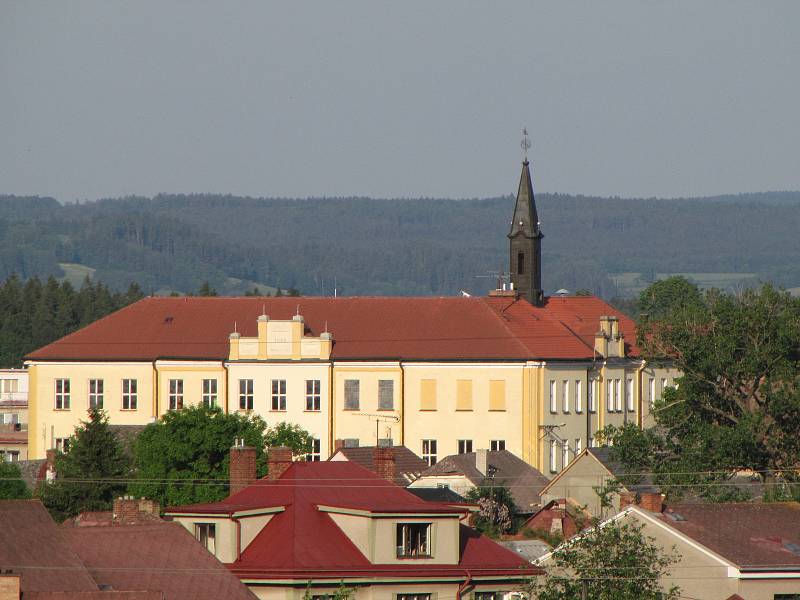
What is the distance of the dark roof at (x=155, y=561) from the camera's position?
37.5 m

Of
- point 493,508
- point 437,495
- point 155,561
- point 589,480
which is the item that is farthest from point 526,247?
point 155,561

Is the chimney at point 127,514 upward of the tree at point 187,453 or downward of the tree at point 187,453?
upward

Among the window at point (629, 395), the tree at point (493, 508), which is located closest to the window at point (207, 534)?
the tree at point (493, 508)

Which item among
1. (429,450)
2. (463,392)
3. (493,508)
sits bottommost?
(429,450)

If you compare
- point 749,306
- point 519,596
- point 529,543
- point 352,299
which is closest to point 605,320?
point 352,299

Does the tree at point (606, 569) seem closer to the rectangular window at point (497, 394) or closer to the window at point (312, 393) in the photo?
the rectangular window at point (497, 394)

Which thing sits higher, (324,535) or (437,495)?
(324,535)

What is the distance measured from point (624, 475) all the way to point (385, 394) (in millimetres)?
26171

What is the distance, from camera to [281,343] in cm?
9931

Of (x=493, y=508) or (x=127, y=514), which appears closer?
(x=127, y=514)

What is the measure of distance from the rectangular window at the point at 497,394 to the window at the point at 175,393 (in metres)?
13.6

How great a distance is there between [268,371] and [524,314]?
38.9ft

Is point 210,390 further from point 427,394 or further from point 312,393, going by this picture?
point 427,394

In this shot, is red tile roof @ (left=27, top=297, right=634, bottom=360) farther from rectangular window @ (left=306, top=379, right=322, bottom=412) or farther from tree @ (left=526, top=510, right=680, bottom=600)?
tree @ (left=526, top=510, right=680, bottom=600)
